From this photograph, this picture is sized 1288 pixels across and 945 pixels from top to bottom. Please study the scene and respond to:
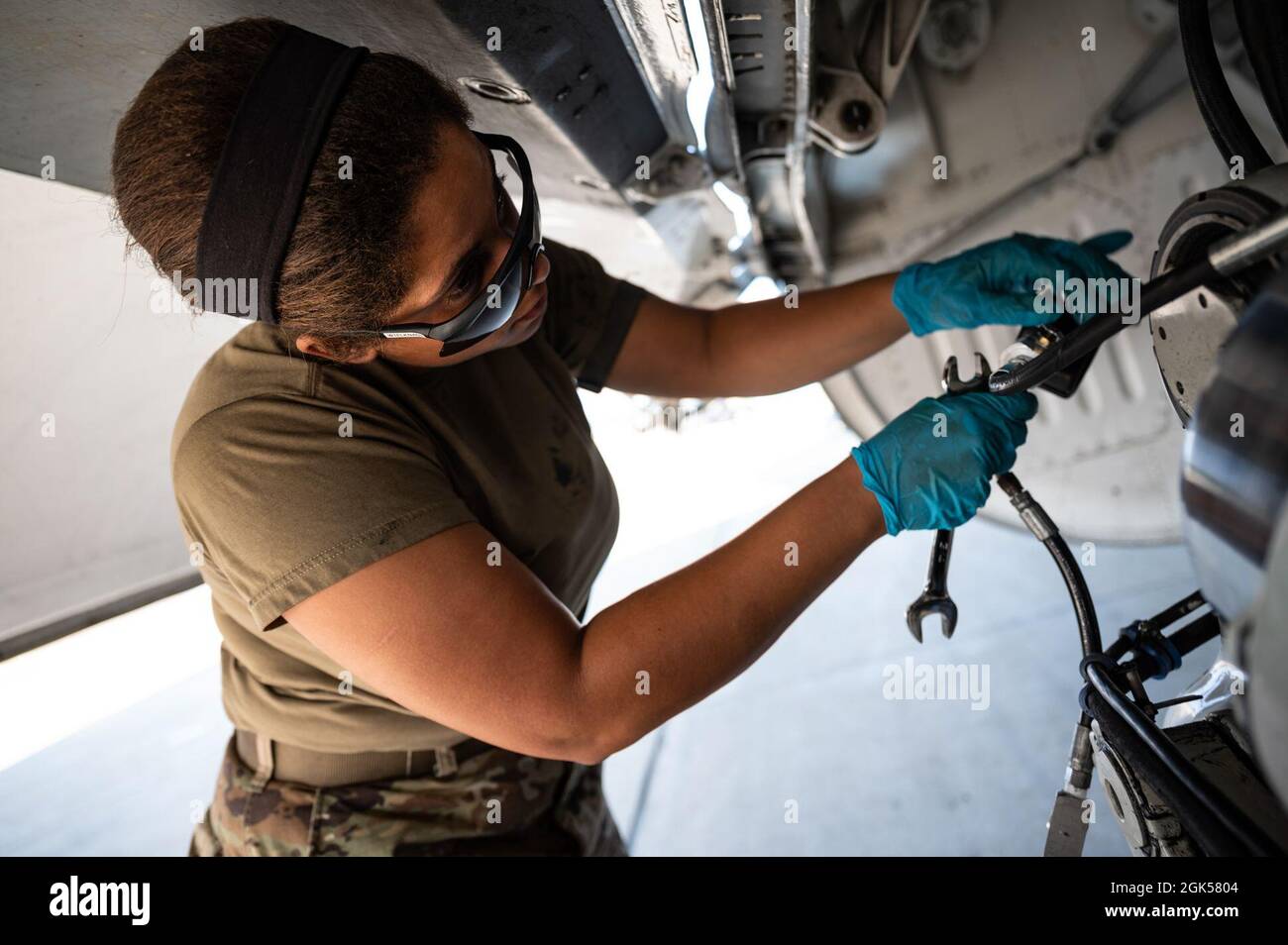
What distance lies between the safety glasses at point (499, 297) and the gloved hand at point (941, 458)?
298mm

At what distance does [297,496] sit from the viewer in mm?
619

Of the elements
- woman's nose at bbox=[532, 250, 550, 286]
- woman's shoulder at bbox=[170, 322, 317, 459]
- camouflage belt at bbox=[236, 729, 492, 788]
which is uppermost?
woman's nose at bbox=[532, 250, 550, 286]

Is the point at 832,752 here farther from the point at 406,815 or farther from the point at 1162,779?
the point at 1162,779

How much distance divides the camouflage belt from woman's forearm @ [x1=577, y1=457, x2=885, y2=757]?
26cm

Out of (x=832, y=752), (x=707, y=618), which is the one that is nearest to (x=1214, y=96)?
(x=707, y=618)

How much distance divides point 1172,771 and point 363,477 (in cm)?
55

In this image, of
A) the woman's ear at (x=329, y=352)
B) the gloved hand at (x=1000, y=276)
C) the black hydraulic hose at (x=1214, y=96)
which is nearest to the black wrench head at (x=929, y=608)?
the gloved hand at (x=1000, y=276)

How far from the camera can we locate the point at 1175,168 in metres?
1.20

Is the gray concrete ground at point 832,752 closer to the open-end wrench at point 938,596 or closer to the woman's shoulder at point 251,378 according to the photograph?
the open-end wrench at point 938,596

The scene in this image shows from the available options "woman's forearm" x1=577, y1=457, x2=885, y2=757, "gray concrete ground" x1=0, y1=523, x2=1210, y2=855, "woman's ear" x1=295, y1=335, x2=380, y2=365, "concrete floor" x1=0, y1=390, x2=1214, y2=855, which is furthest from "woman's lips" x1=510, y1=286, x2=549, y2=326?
"gray concrete ground" x1=0, y1=523, x2=1210, y2=855

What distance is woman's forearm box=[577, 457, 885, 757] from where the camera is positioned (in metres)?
0.64

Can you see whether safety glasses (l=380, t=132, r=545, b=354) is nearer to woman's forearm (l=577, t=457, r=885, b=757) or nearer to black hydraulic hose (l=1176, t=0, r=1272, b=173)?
woman's forearm (l=577, t=457, r=885, b=757)

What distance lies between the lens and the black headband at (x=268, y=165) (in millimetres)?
542
